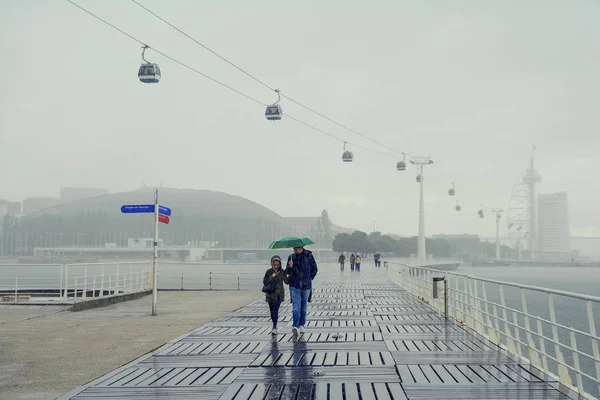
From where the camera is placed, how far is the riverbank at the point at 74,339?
9.52 m

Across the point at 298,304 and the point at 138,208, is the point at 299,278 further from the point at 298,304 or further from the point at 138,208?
the point at 138,208

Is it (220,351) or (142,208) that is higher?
(142,208)

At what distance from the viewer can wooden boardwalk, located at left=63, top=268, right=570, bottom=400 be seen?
27.1 ft

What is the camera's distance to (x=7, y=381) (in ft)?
30.8

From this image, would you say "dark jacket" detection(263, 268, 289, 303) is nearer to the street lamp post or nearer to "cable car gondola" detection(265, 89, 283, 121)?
"cable car gondola" detection(265, 89, 283, 121)

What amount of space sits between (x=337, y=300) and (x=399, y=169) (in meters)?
26.1

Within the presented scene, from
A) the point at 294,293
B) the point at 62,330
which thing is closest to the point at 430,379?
the point at 294,293

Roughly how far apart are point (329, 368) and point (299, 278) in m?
4.34

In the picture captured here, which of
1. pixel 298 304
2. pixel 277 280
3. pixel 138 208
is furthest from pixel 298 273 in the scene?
pixel 138 208

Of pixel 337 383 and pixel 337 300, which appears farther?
pixel 337 300

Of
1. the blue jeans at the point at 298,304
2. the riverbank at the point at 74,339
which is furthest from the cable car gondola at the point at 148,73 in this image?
the blue jeans at the point at 298,304

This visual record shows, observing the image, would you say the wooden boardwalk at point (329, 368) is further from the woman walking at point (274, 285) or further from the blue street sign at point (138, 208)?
the blue street sign at point (138, 208)

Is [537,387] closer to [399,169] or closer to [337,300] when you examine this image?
[337,300]

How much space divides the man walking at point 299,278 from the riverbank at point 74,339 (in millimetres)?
2848
